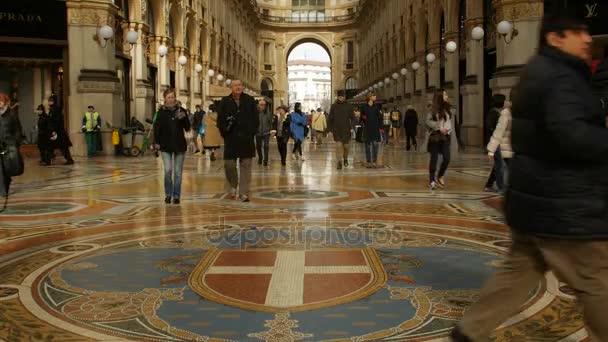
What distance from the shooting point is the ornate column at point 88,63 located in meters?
20.5

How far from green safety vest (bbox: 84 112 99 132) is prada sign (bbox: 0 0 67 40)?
3.20 meters

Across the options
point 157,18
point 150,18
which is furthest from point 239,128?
point 157,18

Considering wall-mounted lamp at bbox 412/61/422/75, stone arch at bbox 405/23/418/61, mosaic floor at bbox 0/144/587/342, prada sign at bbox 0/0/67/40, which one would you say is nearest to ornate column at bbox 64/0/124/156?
prada sign at bbox 0/0/67/40

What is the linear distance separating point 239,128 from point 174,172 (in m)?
1.20

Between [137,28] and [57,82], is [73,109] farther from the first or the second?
[137,28]

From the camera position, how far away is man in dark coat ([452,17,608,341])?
2559 mm

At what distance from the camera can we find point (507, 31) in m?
18.3

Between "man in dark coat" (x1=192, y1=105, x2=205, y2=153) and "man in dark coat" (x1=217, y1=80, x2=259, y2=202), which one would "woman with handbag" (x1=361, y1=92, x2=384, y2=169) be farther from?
"man in dark coat" (x1=192, y1=105, x2=205, y2=153)

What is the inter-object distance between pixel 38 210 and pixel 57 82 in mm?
15045

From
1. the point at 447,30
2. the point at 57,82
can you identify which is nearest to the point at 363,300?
the point at 57,82

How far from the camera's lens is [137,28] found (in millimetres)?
25281

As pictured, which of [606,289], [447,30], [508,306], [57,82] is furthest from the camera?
[447,30]

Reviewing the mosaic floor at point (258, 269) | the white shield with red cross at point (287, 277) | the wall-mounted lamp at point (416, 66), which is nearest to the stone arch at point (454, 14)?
the wall-mounted lamp at point (416, 66)

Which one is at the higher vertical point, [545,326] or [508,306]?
[508,306]
